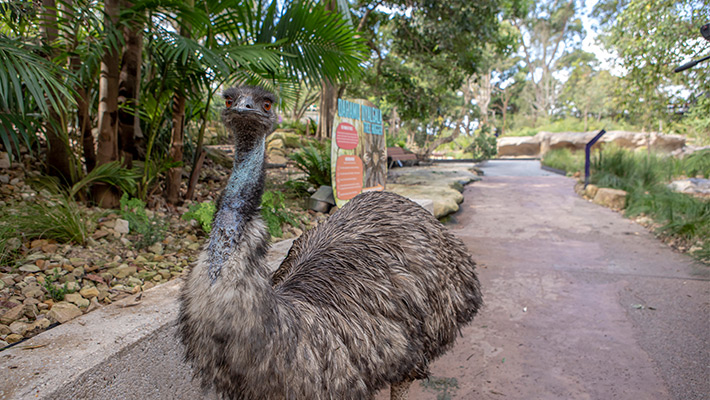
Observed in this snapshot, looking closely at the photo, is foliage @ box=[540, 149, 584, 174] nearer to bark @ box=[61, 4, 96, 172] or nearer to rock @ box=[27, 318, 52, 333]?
bark @ box=[61, 4, 96, 172]

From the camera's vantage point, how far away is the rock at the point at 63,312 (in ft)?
6.55

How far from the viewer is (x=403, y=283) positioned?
186cm

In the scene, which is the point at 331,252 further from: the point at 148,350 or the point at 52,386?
the point at 52,386

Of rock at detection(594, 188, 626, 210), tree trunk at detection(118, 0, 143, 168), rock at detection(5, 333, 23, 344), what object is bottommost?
rock at detection(594, 188, 626, 210)

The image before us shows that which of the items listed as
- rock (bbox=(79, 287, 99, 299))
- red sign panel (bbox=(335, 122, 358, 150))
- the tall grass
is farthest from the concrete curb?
Result: the tall grass

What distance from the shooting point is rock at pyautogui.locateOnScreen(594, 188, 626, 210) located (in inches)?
299

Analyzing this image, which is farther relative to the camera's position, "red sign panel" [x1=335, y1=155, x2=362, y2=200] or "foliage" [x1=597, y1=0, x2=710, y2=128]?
"foliage" [x1=597, y1=0, x2=710, y2=128]

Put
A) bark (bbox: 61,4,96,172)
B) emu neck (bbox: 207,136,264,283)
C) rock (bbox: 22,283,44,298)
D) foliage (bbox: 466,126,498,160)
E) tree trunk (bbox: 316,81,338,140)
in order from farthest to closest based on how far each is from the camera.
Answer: foliage (bbox: 466,126,498,160) < tree trunk (bbox: 316,81,338,140) < bark (bbox: 61,4,96,172) < rock (bbox: 22,283,44,298) < emu neck (bbox: 207,136,264,283)

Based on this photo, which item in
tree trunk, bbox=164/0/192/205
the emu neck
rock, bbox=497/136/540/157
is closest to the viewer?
the emu neck

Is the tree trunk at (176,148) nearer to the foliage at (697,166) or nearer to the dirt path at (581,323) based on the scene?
the dirt path at (581,323)

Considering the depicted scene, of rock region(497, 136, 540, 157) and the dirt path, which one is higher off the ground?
rock region(497, 136, 540, 157)

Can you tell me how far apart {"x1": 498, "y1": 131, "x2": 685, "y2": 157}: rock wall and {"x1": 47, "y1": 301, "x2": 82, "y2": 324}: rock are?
60.9 feet

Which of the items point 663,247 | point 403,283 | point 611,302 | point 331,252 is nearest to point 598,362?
point 611,302

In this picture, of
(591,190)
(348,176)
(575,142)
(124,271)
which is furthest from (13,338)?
(575,142)
